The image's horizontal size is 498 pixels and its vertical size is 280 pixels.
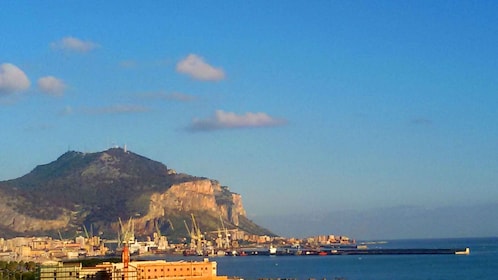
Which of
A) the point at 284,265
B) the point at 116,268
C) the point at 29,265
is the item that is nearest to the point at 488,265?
the point at 284,265

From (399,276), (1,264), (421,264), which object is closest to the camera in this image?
(1,264)

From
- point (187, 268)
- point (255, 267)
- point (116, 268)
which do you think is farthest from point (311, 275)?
point (116, 268)

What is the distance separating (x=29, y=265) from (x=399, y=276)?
53.9m

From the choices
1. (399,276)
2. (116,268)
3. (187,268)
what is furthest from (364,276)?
(116,268)

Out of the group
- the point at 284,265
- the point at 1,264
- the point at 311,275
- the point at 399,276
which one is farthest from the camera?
the point at 284,265

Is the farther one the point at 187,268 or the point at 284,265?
the point at 284,265

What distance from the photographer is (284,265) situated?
183 metres

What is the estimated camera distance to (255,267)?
174m

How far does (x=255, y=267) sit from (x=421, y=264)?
103 ft

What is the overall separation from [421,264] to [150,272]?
93.0 m

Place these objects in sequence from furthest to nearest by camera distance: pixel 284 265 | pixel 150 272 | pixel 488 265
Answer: pixel 284 265, pixel 488 265, pixel 150 272

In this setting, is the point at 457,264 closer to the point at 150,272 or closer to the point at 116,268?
the point at 150,272

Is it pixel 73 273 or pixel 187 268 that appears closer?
pixel 73 273

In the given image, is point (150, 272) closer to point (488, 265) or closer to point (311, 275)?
point (311, 275)
